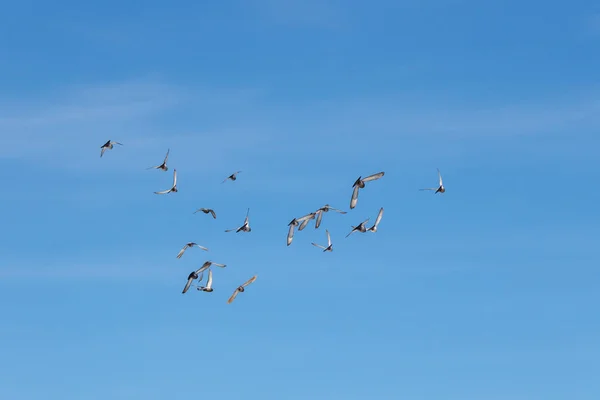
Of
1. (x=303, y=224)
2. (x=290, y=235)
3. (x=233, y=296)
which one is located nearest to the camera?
(x=233, y=296)

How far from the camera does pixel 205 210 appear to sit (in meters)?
147

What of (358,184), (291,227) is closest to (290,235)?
(291,227)

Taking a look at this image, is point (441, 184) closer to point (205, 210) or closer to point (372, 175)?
point (372, 175)

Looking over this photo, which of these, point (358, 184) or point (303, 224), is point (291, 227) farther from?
point (358, 184)

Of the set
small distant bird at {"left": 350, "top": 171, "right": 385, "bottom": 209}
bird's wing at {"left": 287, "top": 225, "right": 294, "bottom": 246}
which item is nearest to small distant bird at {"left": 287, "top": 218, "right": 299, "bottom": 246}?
bird's wing at {"left": 287, "top": 225, "right": 294, "bottom": 246}

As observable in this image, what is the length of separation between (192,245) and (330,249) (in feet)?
55.2

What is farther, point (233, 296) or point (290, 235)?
point (290, 235)

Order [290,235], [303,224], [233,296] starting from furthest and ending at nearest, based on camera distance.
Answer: [303,224] → [290,235] → [233,296]

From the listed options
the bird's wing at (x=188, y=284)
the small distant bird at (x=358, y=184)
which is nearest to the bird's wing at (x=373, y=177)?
the small distant bird at (x=358, y=184)

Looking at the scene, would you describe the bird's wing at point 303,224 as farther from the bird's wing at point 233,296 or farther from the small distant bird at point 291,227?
the bird's wing at point 233,296

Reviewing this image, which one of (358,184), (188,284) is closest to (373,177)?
(358,184)

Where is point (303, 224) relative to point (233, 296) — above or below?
above

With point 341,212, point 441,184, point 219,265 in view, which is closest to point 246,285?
point 219,265

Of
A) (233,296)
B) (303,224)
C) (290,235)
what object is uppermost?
(303,224)
